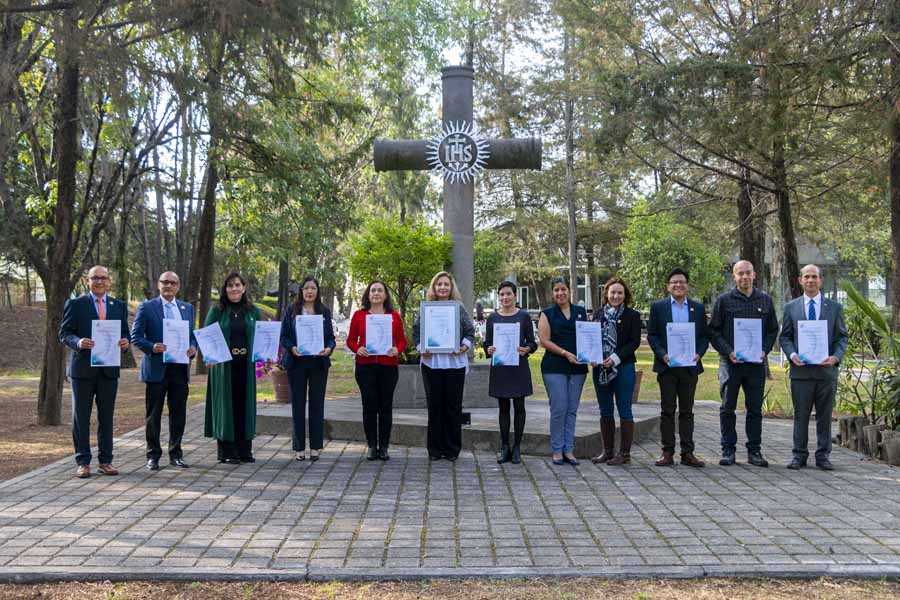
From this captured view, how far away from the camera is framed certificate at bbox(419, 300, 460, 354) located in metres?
8.25

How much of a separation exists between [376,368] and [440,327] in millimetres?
778

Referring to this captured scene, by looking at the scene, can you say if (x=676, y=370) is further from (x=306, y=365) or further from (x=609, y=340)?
(x=306, y=365)

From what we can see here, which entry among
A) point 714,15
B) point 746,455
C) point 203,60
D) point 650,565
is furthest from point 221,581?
point 714,15

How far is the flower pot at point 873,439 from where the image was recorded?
880cm

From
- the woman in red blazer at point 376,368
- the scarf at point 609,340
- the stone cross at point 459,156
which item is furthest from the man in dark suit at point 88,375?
the scarf at point 609,340

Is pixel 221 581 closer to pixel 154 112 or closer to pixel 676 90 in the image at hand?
pixel 676 90

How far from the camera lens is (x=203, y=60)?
986 centimetres

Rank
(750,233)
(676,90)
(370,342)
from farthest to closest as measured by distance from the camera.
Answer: (750,233) → (676,90) → (370,342)

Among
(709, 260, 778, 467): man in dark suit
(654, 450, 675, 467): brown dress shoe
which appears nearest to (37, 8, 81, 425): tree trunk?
(654, 450, 675, 467): brown dress shoe

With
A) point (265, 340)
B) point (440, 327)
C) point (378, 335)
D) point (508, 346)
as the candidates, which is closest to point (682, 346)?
point (508, 346)

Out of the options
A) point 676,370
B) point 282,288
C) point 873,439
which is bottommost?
point 873,439

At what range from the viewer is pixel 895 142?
11711 millimetres

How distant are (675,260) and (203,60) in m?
24.9

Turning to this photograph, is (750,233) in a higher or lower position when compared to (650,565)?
higher
